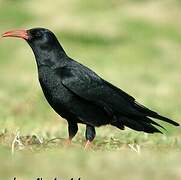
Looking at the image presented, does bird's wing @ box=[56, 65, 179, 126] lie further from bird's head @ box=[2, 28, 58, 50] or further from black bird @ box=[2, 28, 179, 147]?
bird's head @ box=[2, 28, 58, 50]

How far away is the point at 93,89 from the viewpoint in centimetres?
888

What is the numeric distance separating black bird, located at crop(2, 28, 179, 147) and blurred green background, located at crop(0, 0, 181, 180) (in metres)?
0.26

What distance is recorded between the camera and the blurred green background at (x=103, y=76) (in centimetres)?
718

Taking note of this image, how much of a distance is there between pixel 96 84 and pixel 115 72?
13.4 meters

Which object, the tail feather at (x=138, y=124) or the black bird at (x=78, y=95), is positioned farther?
the tail feather at (x=138, y=124)

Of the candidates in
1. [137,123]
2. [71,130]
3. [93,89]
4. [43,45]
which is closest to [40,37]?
[43,45]

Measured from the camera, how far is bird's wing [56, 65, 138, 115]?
8.75 meters

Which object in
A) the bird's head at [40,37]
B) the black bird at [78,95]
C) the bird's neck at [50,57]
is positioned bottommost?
the black bird at [78,95]

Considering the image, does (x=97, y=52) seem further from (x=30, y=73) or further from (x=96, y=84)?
(x=96, y=84)

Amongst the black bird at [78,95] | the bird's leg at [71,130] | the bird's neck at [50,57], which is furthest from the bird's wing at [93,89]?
the bird's leg at [71,130]

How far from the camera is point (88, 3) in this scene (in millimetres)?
33688

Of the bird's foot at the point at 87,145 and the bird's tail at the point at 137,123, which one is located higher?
the bird's tail at the point at 137,123

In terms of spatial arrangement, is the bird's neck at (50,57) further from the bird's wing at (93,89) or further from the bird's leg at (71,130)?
the bird's leg at (71,130)

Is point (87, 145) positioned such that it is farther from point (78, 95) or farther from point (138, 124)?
point (138, 124)
